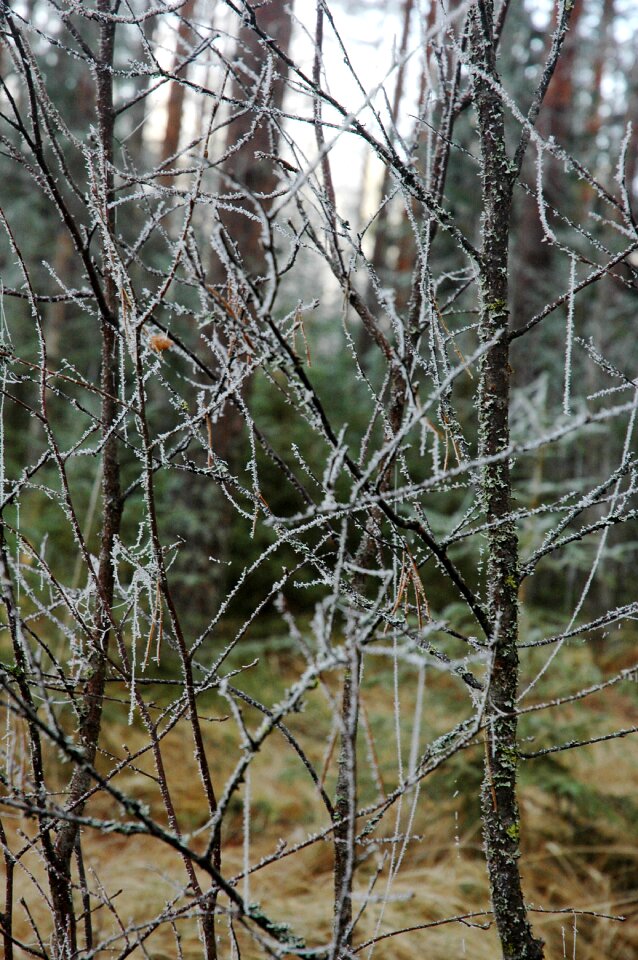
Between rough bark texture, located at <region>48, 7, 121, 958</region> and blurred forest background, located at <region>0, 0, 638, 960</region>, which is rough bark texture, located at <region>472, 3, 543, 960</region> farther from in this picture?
rough bark texture, located at <region>48, 7, 121, 958</region>

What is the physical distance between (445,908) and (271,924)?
7.74 feet

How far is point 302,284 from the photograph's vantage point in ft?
66.6

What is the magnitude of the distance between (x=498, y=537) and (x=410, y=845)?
3075mm

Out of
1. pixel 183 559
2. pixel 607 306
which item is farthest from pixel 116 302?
pixel 607 306

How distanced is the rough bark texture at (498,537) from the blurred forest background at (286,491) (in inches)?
2.5

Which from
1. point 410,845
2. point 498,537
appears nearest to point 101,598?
point 498,537

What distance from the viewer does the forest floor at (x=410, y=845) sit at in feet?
9.29

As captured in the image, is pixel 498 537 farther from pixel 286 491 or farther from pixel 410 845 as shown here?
pixel 286 491

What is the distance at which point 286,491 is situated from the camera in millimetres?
6414


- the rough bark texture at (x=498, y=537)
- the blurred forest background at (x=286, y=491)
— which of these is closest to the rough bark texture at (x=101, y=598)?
the blurred forest background at (x=286, y=491)

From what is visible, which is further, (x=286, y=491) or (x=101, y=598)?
(x=286, y=491)

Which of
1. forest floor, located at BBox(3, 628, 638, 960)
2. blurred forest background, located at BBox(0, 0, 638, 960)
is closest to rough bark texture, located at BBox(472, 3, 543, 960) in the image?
blurred forest background, located at BBox(0, 0, 638, 960)

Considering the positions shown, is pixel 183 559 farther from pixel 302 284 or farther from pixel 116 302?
pixel 302 284

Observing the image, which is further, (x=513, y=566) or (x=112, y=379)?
(x=112, y=379)
